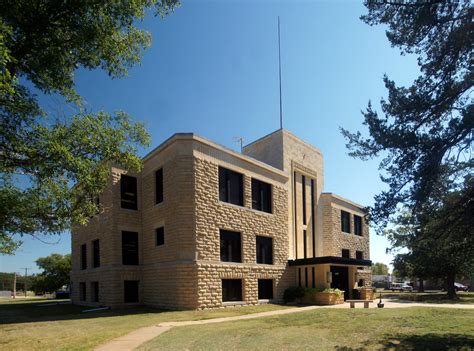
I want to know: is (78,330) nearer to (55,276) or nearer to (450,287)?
(450,287)

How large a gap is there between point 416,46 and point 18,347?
14428 mm

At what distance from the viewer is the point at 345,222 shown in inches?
1531

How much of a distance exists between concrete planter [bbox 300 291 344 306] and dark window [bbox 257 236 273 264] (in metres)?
3.29

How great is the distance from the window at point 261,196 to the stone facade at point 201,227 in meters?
0.32

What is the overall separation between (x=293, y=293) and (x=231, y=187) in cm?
849

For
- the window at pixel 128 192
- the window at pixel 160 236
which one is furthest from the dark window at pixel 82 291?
the window at pixel 160 236

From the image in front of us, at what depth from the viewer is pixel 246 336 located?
12555 millimetres

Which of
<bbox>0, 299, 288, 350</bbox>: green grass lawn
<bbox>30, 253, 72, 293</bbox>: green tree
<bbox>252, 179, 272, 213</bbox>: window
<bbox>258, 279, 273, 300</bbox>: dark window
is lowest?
<bbox>30, 253, 72, 293</bbox>: green tree

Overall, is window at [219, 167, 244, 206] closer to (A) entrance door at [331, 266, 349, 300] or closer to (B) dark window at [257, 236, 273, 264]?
(B) dark window at [257, 236, 273, 264]

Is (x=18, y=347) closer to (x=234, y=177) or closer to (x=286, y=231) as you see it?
(x=234, y=177)

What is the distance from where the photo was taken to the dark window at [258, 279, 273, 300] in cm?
2691

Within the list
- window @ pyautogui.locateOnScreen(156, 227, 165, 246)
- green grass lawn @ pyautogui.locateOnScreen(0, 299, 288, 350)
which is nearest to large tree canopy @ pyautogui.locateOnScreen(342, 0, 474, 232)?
green grass lawn @ pyautogui.locateOnScreen(0, 299, 288, 350)

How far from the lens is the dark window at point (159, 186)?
1018 inches

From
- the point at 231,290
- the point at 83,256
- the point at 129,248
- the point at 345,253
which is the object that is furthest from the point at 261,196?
the point at 83,256
